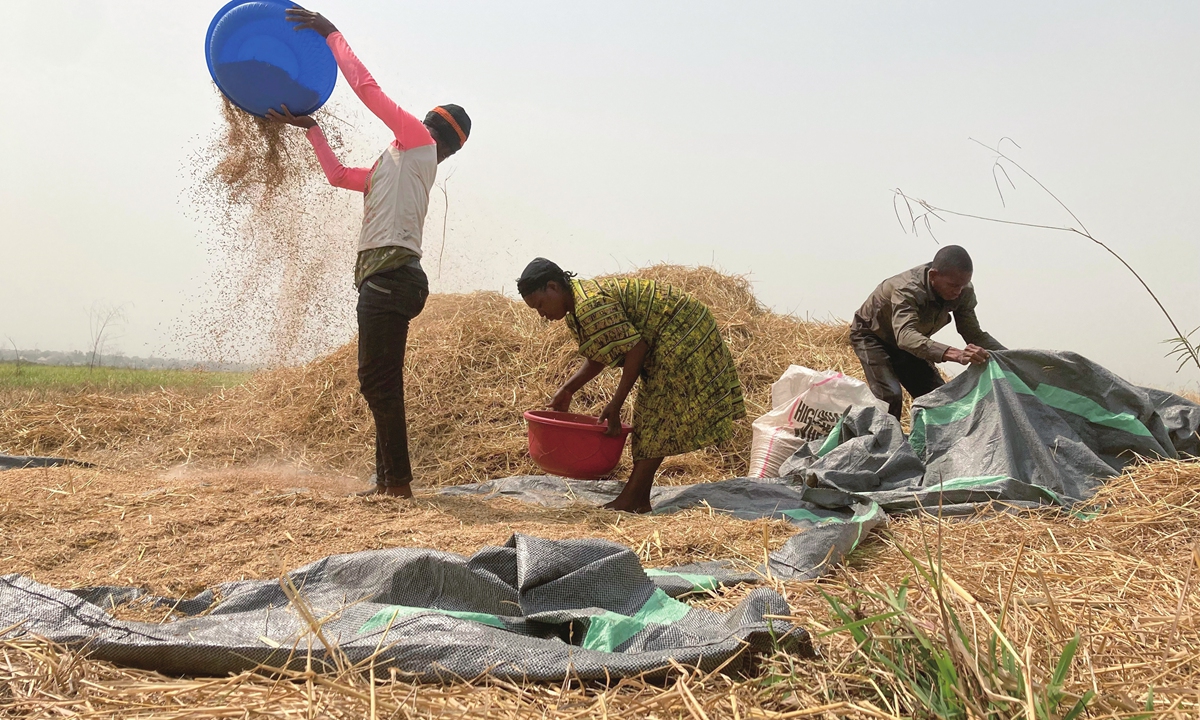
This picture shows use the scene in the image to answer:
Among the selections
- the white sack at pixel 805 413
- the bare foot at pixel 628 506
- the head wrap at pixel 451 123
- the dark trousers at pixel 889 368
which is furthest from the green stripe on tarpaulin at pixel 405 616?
the dark trousers at pixel 889 368

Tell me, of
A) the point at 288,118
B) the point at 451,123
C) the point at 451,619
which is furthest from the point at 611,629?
the point at 288,118

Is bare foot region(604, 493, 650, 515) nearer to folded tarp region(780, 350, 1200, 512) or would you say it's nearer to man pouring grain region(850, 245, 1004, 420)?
folded tarp region(780, 350, 1200, 512)

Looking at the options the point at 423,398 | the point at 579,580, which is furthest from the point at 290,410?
the point at 579,580

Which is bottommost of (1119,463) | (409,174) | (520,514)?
(520,514)

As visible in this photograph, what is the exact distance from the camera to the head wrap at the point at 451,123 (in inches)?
144

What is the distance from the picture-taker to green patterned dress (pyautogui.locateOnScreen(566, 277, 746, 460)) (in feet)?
11.7

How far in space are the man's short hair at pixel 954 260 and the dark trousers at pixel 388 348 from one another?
277cm

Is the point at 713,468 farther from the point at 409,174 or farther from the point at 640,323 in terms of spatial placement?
the point at 409,174

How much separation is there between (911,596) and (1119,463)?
2359 mm

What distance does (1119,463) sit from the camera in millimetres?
3439

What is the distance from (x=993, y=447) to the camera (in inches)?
137

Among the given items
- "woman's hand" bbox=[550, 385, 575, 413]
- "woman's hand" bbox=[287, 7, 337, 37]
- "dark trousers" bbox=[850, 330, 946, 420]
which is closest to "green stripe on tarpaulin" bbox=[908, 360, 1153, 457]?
"dark trousers" bbox=[850, 330, 946, 420]

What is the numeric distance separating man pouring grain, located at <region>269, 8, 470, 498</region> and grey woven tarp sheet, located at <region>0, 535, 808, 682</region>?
63.2 inches

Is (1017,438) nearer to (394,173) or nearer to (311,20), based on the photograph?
(394,173)
